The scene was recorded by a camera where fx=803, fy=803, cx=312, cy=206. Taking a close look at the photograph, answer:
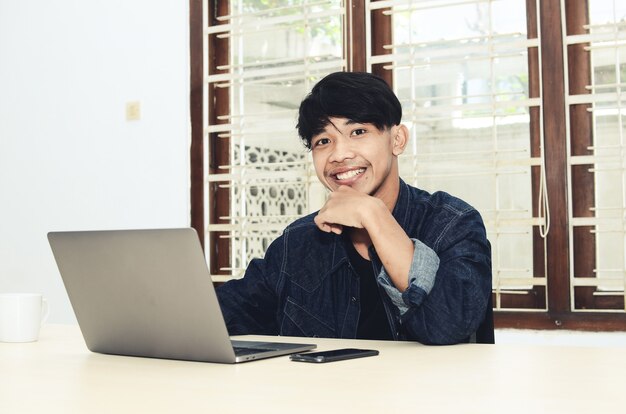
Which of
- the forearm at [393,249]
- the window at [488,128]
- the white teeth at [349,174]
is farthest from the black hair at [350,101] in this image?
the window at [488,128]

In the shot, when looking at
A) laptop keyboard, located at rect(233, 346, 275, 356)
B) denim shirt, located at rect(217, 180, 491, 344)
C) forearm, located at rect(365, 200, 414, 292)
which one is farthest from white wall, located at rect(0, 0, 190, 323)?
laptop keyboard, located at rect(233, 346, 275, 356)

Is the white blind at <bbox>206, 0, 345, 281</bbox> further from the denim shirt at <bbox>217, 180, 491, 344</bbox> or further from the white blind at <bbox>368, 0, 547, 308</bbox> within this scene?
the denim shirt at <bbox>217, 180, 491, 344</bbox>

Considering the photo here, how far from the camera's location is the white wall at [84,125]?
3.38 meters

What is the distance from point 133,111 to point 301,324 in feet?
6.63

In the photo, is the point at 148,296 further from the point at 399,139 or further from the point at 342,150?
the point at 399,139

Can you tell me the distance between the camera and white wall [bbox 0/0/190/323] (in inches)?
133

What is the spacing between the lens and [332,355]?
3.71 feet

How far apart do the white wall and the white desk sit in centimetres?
216

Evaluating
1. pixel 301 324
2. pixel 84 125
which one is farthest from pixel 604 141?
pixel 84 125

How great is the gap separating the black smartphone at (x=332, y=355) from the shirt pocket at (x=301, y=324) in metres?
0.47

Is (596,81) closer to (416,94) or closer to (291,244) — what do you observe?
(416,94)

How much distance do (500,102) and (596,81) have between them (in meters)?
0.34

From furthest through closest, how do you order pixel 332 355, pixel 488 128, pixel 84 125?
pixel 84 125 → pixel 488 128 → pixel 332 355

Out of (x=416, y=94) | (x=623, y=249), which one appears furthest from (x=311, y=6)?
(x=623, y=249)
